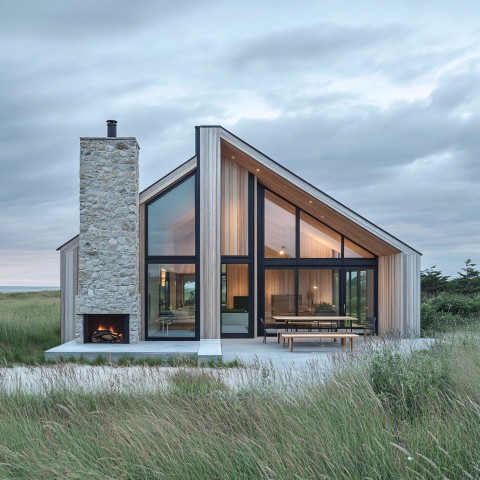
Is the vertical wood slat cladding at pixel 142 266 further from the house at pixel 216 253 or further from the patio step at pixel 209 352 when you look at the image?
the patio step at pixel 209 352

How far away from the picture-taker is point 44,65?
1213cm

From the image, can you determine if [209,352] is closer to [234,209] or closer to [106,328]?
[106,328]

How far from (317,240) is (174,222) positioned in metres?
3.93

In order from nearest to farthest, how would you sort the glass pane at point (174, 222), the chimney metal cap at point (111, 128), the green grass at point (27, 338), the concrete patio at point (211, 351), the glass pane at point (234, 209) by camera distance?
the concrete patio at point (211, 351)
the green grass at point (27, 338)
the chimney metal cap at point (111, 128)
the glass pane at point (174, 222)
the glass pane at point (234, 209)

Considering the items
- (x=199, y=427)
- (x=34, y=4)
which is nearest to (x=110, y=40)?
(x=34, y=4)

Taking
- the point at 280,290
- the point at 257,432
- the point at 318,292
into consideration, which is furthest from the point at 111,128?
the point at 257,432

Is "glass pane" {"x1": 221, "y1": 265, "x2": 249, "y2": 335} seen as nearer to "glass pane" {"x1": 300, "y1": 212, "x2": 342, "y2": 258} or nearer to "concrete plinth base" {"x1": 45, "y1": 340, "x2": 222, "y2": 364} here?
"glass pane" {"x1": 300, "y1": 212, "x2": 342, "y2": 258}

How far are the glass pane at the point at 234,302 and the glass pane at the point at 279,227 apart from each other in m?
1.10

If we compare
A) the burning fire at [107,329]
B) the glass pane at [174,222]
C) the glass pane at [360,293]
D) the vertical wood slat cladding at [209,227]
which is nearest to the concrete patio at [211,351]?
Answer: the burning fire at [107,329]

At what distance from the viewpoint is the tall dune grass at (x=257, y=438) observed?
2.84m

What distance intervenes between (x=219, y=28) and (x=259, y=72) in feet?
9.23

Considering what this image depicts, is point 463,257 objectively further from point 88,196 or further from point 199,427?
point 199,427

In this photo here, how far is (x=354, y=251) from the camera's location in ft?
46.1

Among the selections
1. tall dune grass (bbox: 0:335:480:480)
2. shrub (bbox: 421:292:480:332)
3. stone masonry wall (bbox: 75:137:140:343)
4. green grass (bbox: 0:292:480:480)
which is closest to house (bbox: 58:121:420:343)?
stone masonry wall (bbox: 75:137:140:343)
